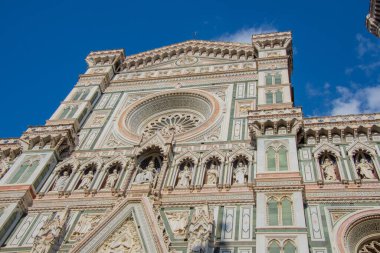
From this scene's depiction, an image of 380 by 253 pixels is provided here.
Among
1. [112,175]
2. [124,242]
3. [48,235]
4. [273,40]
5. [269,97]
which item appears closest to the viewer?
[124,242]

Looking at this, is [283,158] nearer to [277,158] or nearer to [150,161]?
[277,158]

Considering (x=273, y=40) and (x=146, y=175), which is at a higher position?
(x=273, y=40)

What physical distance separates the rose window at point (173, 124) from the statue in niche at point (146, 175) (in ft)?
9.05

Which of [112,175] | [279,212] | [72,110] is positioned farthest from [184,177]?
[72,110]

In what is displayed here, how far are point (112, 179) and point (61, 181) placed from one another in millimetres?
1648

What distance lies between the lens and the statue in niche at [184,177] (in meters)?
12.4

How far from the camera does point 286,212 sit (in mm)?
10016

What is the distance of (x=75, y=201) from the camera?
12.4 meters

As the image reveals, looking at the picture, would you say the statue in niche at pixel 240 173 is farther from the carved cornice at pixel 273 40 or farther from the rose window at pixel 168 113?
the carved cornice at pixel 273 40

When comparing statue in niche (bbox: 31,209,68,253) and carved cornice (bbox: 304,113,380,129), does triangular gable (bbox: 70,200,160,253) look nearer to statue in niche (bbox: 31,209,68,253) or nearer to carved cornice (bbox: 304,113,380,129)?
statue in niche (bbox: 31,209,68,253)

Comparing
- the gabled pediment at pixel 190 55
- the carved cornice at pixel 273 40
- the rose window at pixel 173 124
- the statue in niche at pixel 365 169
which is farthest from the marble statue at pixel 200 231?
the gabled pediment at pixel 190 55

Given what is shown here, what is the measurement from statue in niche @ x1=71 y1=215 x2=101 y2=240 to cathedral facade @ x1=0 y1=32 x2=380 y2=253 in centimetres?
4

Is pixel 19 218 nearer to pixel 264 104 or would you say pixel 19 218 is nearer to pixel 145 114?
pixel 145 114

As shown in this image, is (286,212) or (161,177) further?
(161,177)
